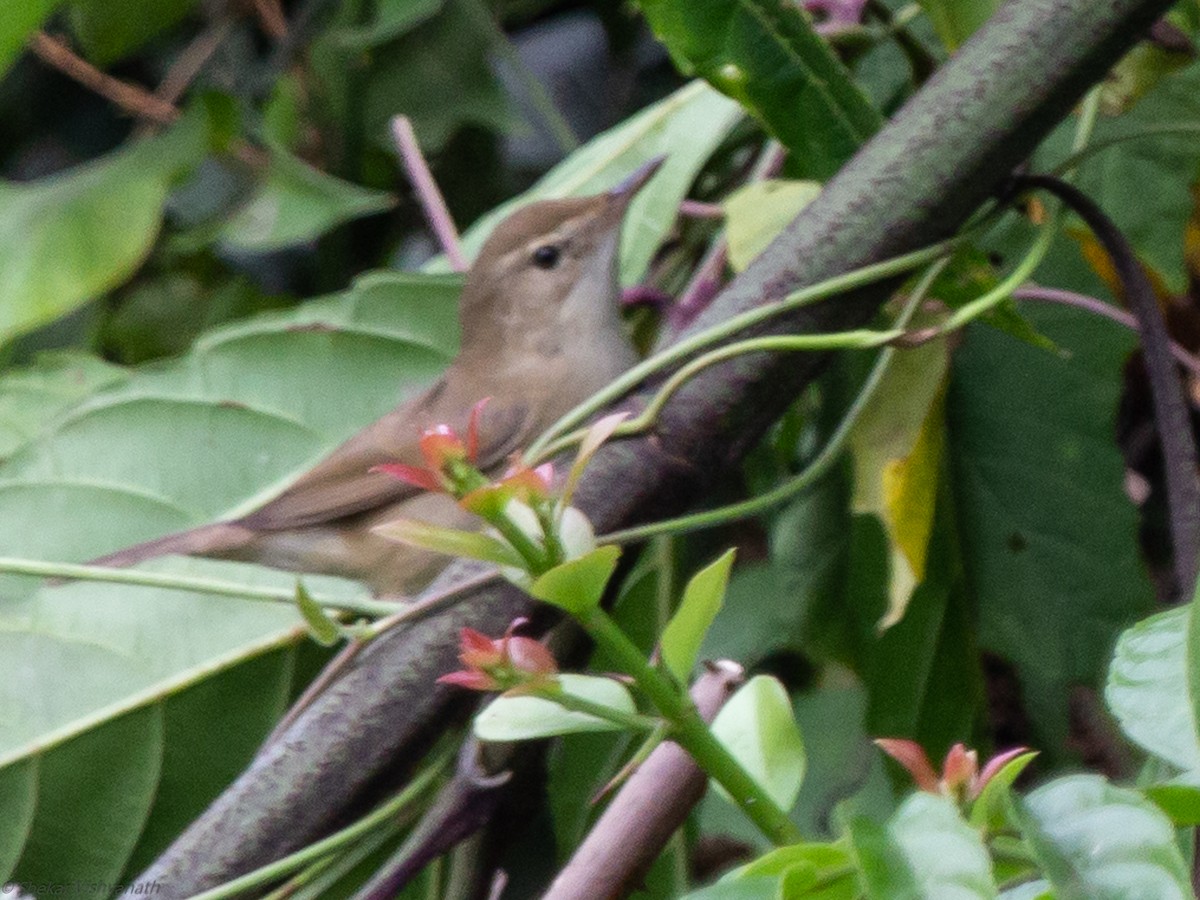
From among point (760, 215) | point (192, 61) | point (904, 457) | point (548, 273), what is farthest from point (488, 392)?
point (192, 61)

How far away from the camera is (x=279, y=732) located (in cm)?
108

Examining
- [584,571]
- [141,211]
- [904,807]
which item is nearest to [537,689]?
[584,571]

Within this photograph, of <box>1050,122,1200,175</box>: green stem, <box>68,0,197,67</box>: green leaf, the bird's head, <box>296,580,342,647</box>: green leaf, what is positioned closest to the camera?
<box>296,580,342,647</box>: green leaf

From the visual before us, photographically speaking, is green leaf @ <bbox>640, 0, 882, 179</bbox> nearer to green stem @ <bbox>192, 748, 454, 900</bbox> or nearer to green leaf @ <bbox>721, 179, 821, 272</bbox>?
green leaf @ <bbox>721, 179, 821, 272</bbox>

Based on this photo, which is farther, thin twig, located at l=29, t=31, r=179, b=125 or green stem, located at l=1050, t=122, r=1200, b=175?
thin twig, located at l=29, t=31, r=179, b=125

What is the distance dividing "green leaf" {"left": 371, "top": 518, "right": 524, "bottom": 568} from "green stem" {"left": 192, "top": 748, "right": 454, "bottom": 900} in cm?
44

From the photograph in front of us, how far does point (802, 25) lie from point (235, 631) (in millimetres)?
768

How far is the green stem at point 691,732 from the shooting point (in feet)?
2.14

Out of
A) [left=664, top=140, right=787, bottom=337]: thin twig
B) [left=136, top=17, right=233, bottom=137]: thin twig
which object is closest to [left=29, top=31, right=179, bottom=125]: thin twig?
[left=136, top=17, right=233, bottom=137]: thin twig

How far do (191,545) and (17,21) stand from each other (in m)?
0.59

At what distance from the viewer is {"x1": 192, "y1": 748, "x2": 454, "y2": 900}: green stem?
100cm

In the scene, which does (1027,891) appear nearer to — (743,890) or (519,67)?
(743,890)

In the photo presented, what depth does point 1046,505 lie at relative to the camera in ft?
4.75

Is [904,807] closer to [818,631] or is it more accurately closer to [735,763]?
[735,763]
